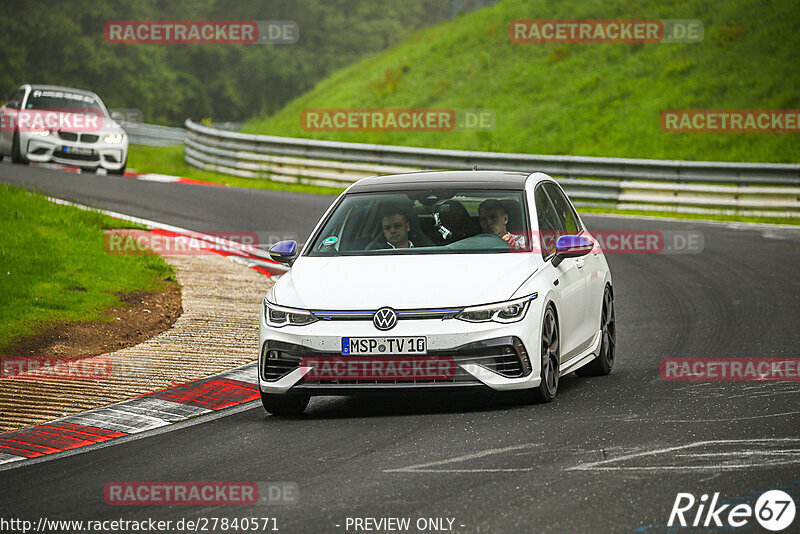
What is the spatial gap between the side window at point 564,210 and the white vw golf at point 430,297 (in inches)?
10.6

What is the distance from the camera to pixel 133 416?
27.7 ft

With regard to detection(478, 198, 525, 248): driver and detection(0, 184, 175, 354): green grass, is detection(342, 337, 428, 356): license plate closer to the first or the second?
detection(478, 198, 525, 248): driver

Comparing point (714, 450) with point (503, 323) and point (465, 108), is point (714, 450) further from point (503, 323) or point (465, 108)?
point (465, 108)

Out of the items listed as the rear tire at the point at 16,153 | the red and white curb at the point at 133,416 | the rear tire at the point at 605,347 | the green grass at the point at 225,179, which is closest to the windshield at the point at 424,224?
the red and white curb at the point at 133,416

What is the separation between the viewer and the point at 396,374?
7867 millimetres

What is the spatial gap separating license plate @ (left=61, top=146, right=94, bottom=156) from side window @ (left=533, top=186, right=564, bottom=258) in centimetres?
1853

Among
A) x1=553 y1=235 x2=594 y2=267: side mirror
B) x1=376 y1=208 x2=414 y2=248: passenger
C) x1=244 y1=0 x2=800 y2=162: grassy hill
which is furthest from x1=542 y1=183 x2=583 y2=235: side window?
x1=244 y1=0 x2=800 y2=162: grassy hill

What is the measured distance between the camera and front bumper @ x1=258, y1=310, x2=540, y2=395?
7.84 m

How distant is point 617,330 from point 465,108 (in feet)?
77.3

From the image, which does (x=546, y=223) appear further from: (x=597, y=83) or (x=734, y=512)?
(x=597, y=83)

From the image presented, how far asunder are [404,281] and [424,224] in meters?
1.08

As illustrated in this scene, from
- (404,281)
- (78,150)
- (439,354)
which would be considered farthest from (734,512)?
(78,150)

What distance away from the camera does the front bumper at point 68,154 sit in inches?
1030

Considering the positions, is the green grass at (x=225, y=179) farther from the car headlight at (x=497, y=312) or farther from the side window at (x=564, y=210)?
the car headlight at (x=497, y=312)
